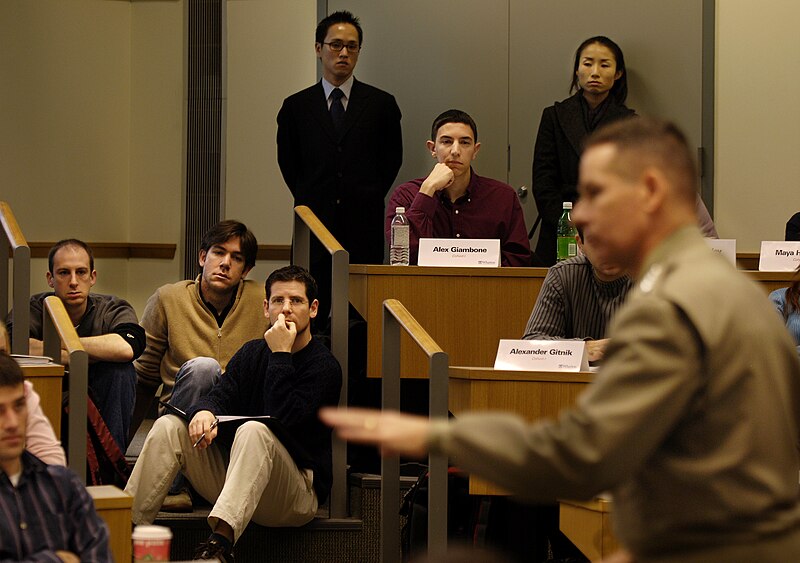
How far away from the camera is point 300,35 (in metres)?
6.80

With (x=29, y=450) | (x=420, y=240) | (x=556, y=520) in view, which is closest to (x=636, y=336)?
(x=29, y=450)

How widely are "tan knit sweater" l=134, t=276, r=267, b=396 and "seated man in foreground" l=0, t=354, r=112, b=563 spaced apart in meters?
1.68

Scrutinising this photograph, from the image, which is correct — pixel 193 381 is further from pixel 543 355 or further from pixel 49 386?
pixel 543 355

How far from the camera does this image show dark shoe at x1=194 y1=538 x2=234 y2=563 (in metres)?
3.72

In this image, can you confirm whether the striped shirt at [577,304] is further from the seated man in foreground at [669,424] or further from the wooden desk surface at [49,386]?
→ the seated man in foreground at [669,424]

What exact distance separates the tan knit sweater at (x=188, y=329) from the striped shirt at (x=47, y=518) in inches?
66.7

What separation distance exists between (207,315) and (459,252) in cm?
98

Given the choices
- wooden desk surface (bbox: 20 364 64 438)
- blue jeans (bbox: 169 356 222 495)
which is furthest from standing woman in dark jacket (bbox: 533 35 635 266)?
wooden desk surface (bbox: 20 364 64 438)

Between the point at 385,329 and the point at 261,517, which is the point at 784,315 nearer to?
the point at 385,329

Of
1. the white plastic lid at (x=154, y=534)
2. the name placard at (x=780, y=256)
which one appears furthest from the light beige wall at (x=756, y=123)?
the white plastic lid at (x=154, y=534)

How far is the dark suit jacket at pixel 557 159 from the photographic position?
5340mm

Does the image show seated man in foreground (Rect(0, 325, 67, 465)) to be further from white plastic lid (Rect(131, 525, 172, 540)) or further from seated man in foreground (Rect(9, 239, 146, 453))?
seated man in foreground (Rect(9, 239, 146, 453))

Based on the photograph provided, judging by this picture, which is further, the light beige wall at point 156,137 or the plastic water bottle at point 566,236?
the light beige wall at point 156,137

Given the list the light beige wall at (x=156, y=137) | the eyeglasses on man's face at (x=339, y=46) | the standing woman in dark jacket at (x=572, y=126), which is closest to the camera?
the eyeglasses on man's face at (x=339, y=46)
